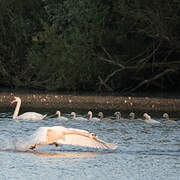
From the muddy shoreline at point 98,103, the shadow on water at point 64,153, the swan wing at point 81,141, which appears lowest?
the muddy shoreline at point 98,103

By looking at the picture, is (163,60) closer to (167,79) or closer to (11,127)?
(167,79)

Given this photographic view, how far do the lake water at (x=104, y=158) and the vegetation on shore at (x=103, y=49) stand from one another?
15329 mm

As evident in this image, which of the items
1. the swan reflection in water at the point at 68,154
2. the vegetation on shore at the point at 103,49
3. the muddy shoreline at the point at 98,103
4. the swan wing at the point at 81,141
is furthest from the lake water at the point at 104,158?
the vegetation on shore at the point at 103,49

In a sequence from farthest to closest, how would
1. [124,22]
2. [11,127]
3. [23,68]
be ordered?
[23,68]
[124,22]
[11,127]

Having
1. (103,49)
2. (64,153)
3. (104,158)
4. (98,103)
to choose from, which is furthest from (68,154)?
(103,49)

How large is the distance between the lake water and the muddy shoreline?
7368mm

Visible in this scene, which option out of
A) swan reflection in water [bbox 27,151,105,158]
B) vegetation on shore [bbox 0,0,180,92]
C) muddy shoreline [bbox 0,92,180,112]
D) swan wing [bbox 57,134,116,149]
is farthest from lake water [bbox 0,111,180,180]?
vegetation on shore [bbox 0,0,180,92]

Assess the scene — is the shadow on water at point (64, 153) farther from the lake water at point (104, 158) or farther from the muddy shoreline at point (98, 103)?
the muddy shoreline at point (98, 103)

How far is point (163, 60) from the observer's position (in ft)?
112

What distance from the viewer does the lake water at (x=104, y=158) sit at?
10688mm

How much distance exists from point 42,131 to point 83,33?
73.4 ft

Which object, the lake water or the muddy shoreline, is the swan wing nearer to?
the lake water

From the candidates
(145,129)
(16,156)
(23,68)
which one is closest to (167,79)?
(23,68)

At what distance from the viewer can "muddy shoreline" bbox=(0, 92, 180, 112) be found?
2491cm
